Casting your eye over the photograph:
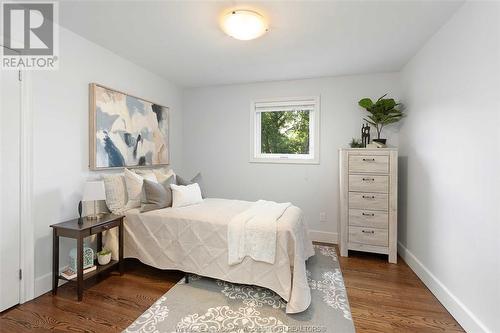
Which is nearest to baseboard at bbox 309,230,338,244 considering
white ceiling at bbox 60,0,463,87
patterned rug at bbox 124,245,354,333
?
patterned rug at bbox 124,245,354,333

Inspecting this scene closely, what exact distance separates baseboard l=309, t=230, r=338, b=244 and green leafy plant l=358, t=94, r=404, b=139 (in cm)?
159

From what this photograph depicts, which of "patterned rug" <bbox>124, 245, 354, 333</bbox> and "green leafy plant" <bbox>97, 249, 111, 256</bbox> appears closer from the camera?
"patterned rug" <bbox>124, 245, 354, 333</bbox>

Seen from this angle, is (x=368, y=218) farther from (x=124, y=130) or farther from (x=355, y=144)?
(x=124, y=130)

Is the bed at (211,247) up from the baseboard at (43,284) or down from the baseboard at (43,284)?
up

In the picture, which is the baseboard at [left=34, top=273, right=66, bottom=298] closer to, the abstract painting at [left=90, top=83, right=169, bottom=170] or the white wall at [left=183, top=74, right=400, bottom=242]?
the abstract painting at [left=90, top=83, right=169, bottom=170]

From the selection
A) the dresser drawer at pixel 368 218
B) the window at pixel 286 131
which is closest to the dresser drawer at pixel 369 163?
the dresser drawer at pixel 368 218

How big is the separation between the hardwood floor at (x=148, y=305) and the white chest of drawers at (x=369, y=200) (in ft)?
1.35

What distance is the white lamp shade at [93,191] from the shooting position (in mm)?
2225

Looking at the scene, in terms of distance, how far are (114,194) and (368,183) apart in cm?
296

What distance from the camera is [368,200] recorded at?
3.04m

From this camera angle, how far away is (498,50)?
4.95ft

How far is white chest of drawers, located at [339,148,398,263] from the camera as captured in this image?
295 cm

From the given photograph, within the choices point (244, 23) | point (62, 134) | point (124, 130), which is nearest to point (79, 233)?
point (62, 134)

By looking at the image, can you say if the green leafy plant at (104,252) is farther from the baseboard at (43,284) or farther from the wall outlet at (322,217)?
the wall outlet at (322,217)
